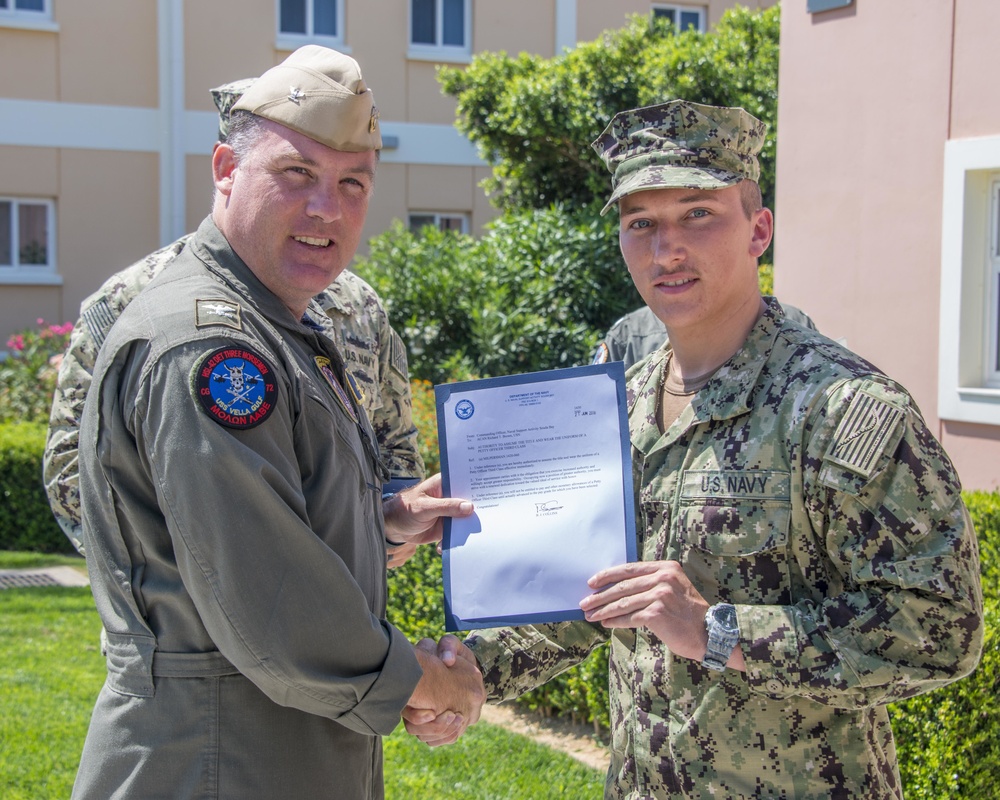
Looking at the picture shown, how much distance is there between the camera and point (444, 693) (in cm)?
230

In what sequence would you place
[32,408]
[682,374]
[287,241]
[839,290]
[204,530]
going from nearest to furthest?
[204,530] < [287,241] < [682,374] < [839,290] < [32,408]

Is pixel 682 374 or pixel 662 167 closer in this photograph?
pixel 662 167

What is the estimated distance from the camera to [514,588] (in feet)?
7.66

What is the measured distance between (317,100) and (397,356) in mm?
1895

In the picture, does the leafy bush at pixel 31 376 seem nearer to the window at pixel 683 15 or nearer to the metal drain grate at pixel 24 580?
the metal drain grate at pixel 24 580

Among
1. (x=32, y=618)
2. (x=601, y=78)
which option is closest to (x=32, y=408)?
(x=32, y=618)

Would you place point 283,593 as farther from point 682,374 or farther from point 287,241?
point 682,374

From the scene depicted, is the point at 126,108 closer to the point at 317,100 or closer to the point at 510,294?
the point at 510,294

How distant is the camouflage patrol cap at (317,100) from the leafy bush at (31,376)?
32.9ft

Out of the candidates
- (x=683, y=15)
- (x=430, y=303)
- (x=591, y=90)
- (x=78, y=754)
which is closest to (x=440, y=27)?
(x=683, y=15)

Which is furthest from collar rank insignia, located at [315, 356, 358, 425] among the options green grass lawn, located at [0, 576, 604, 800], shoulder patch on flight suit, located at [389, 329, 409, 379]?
green grass lawn, located at [0, 576, 604, 800]

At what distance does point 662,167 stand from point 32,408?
10.9 m

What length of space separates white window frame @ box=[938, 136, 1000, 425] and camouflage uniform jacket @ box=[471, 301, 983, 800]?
168 inches

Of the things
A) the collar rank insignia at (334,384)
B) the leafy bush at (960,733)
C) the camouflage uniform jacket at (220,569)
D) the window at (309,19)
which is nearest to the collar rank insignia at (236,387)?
the camouflage uniform jacket at (220,569)
